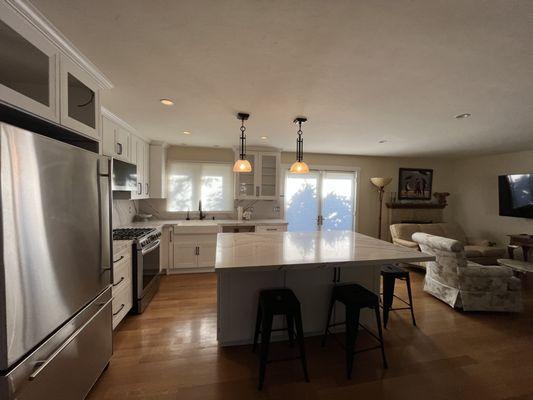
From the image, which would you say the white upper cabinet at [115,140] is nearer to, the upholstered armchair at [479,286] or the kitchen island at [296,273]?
the kitchen island at [296,273]

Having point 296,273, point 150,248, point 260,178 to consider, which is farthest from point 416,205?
point 150,248

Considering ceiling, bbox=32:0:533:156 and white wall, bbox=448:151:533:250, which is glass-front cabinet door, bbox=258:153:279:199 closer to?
ceiling, bbox=32:0:533:156

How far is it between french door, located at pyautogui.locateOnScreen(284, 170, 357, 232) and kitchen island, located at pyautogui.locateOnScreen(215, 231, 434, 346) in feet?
8.28

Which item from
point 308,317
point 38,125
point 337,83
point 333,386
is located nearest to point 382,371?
point 333,386

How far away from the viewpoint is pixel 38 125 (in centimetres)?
157

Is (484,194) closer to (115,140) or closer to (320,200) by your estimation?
(320,200)

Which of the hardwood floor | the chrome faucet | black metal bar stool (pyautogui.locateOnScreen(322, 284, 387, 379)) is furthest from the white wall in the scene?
the chrome faucet

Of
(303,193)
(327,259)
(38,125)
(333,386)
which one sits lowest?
(333,386)

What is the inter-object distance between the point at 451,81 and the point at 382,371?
7.91ft

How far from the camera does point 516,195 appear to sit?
423 cm

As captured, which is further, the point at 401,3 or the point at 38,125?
the point at 38,125

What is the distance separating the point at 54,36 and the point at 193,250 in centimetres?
322

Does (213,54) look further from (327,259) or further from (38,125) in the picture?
(327,259)

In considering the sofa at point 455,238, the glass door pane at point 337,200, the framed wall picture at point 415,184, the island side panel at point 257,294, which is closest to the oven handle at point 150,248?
the island side panel at point 257,294
